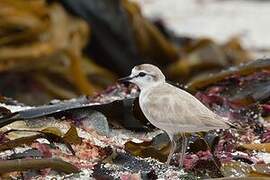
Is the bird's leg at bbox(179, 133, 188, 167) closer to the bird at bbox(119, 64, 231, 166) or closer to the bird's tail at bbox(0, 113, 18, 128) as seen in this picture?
the bird at bbox(119, 64, 231, 166)

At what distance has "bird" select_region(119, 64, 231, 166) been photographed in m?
1.75

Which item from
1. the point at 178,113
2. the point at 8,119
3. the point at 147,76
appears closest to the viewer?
the point at 178,113

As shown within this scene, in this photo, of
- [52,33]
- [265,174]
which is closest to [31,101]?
[52,33]

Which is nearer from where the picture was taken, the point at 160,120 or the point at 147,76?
the point at 160,120

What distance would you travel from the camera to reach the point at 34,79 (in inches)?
152

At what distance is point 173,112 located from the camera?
1.76m

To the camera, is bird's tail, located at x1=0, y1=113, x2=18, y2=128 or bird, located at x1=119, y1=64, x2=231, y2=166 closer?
bird, located at x1=119, y1=64, x2=231, y2=166

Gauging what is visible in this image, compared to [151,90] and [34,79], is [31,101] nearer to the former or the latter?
[34,79]

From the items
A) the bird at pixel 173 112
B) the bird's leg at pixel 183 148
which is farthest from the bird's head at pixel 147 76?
the bird's leg at pixel 183 148

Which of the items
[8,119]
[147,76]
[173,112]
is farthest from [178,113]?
[8,119]

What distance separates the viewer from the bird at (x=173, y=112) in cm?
175

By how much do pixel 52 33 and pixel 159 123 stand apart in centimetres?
236

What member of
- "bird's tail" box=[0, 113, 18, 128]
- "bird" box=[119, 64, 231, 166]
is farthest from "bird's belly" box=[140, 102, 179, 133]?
"bird's tail" box=[0, 113, 18, 128]

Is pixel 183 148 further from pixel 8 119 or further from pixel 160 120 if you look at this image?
pixel 8 119
